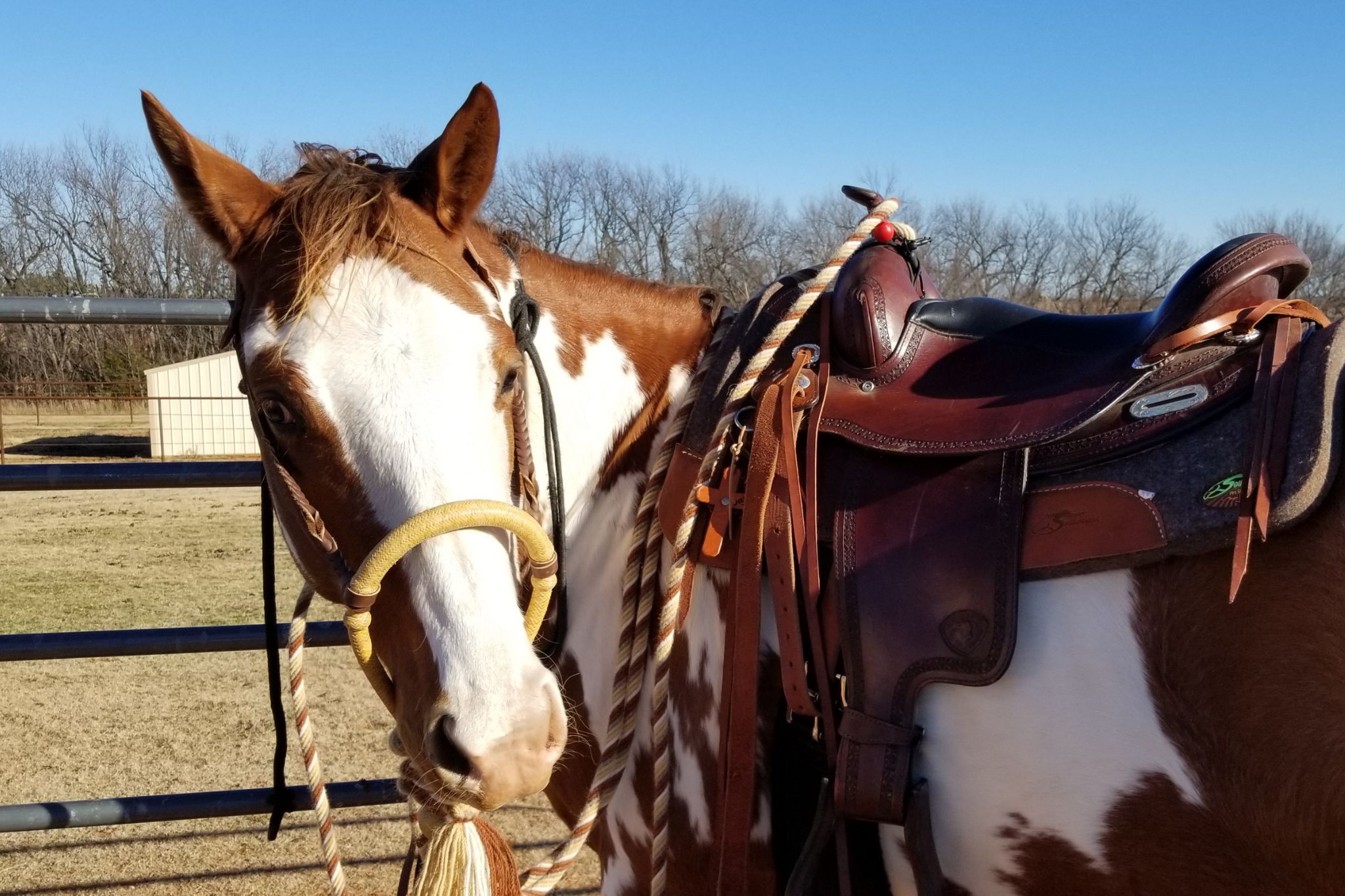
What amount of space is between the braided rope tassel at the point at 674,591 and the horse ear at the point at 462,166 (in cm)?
60

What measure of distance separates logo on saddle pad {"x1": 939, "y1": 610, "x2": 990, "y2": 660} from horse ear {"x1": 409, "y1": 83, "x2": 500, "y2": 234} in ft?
3.58

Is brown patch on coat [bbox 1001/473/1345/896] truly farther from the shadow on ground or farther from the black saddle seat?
the shadow on ground

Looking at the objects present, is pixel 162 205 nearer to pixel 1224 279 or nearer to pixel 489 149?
pixel 489 149

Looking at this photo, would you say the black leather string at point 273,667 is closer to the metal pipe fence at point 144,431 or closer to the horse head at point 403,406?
the horse head at point 403,406

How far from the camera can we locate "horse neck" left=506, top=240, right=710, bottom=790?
71.1 inches

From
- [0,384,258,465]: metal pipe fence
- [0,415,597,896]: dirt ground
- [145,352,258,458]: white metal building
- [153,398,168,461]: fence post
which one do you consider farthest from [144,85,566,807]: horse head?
[153,398,168,461]: fence post

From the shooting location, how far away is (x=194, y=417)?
18.1 metres

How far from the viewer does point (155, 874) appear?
3117mm

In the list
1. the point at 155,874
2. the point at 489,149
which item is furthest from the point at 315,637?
the point at 489,149

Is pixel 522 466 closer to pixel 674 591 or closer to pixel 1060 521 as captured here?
pixel 674 591

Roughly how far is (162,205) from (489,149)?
73.1 inches

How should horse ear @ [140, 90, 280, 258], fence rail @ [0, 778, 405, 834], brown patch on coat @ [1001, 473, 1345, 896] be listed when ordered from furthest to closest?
fence rail @ [0, 778, 405, 834]
horse ear @ [140, 90, 280, 258]
brown patch on coat @ [1001, 473, 1345, 896]

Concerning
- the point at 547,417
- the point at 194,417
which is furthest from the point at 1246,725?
the point at 194,417

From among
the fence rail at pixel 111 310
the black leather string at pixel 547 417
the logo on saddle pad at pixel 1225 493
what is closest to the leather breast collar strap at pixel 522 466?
the black leather string at pixel 547 417
